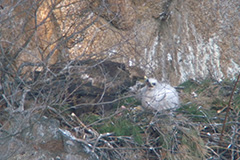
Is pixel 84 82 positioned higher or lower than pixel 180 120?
higher

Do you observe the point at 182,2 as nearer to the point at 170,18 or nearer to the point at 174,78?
the point at 170,18

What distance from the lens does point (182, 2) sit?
239 inches

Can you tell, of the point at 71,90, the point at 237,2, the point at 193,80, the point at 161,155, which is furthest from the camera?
the point at 237,2

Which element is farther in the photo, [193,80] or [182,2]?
[182,2]

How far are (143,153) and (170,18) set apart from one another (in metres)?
2.45

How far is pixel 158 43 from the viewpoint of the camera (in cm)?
607

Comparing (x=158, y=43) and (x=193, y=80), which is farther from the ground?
(x=158, y=43)

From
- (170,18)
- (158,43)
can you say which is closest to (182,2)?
(170,18)

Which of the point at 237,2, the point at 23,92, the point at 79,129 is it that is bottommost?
the point at 237,2

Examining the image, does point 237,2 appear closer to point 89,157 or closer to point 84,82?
point 84,82

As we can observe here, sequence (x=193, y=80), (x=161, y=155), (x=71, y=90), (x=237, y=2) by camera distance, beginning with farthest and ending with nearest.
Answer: (x=237, y=2), (x=193, y=80), (x=71, y=90), (x=161, y=155)

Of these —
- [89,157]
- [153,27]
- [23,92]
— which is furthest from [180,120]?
[153,27]

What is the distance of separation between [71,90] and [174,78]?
6.35ft

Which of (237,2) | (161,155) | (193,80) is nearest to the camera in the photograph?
(161,155)
